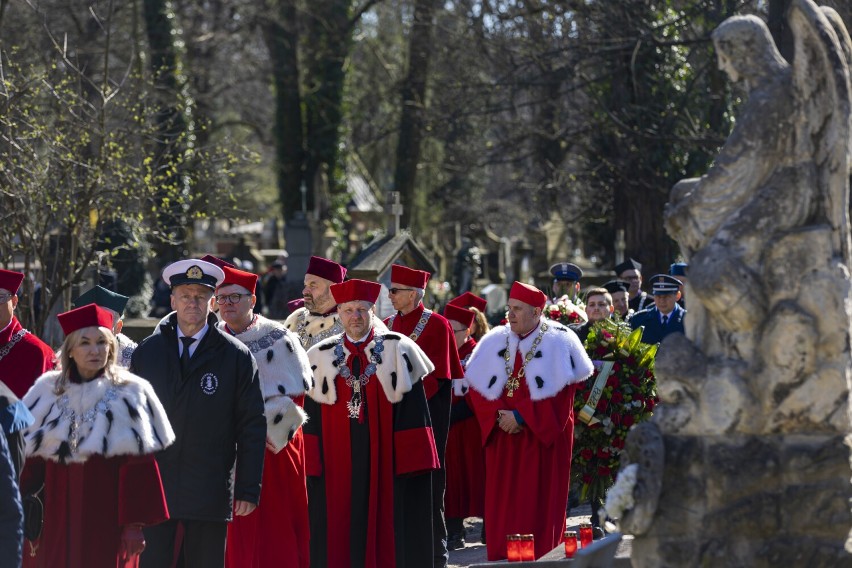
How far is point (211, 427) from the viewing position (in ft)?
27.7

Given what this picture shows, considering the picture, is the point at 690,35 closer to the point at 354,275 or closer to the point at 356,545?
the point at 354,275

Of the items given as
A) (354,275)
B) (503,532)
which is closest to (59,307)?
(354,275)

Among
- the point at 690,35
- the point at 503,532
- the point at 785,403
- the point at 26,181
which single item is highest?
the point at 690,35

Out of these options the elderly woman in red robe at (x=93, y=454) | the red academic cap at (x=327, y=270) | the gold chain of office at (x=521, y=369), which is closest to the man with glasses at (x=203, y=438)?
the elderly woman in red robe at (x=93, y=454)

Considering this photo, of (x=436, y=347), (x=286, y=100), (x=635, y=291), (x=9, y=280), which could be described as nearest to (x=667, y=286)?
(x=635, y=291)

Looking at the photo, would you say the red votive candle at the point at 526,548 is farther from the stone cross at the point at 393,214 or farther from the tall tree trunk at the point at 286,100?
the tall tree trunk at the point at 286,100

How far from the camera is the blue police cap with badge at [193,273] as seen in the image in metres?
8.61

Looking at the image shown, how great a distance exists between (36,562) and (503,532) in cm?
442

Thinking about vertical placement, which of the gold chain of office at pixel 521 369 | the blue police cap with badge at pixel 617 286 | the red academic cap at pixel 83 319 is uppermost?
the blue police cap with badge at pixel 617 286

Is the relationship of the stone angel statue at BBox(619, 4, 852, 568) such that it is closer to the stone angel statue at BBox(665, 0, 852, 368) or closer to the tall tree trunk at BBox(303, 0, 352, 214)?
the stone angel statue at BBox(665, 0, 852, 368)

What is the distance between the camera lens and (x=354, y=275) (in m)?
16.4

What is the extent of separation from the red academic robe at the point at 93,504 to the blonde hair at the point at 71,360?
359mm

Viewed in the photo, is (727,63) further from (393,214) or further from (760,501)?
(393,214)

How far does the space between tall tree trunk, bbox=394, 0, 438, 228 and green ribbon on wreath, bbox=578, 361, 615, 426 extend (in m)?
13.4
